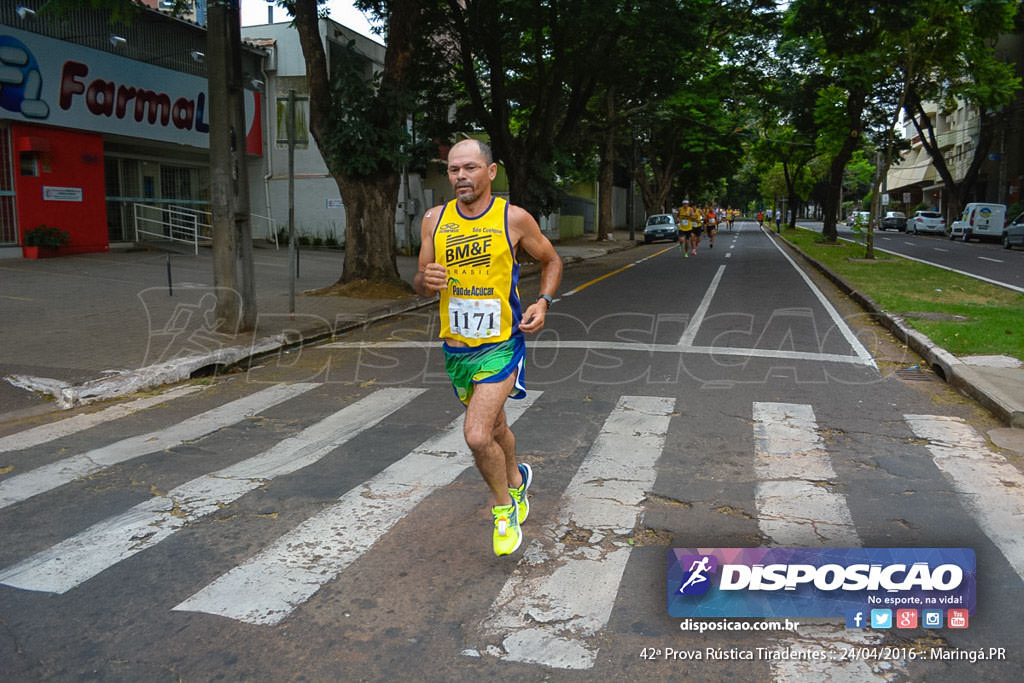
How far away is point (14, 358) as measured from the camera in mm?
8938

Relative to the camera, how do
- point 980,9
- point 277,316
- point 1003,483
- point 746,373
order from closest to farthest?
point 1003,483 < point 746,373 < point 277,316 < point 980,9

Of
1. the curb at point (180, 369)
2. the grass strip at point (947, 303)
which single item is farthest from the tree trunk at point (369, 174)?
the grass strip at point (947, 303)

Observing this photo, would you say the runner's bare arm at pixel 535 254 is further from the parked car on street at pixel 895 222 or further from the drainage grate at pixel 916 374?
the parked car on street at pixel 895 222

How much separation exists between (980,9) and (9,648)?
26.4m

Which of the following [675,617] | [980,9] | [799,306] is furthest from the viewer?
[980,9]

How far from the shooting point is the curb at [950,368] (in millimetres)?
6777

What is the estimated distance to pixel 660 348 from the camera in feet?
33.4

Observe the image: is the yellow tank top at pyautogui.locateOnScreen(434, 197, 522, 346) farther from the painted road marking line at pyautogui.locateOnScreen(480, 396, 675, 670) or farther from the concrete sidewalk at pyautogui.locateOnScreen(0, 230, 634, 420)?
the concrete sidewalk at pyautogui.locateOnScreen(0, 230, 634, 420)

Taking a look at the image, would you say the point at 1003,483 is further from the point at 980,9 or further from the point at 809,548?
the point at 980,9

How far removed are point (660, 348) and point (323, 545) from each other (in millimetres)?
6677

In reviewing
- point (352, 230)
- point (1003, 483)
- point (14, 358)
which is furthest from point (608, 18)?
point (1003, 483)

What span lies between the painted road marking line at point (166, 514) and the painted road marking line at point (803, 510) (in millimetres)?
2988

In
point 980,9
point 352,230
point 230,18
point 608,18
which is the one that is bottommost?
point 352,230

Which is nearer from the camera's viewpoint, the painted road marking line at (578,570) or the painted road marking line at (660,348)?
the painted road marking line at (578,570)
